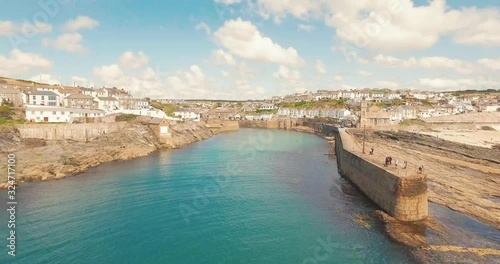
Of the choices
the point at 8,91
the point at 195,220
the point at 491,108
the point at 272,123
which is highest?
the point at 8,91

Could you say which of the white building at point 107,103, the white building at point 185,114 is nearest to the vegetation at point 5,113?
the white building at point 107,103

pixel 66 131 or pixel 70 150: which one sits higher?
pixel 66 131

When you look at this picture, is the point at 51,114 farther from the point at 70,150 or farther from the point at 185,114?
the point at 185,114

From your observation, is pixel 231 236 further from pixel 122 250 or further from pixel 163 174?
pixel 163 174

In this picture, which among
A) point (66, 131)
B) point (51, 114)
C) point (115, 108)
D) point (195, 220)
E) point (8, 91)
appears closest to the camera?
point (195, 220)

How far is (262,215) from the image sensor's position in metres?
24.1

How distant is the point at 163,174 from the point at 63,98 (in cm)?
4955

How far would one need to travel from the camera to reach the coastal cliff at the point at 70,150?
32.4m

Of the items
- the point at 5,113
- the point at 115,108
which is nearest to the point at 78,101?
the point at 115,108

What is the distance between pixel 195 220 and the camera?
22875 mm

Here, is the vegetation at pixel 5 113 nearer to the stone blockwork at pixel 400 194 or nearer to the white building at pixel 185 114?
the stone blockwork at pixel 400 194

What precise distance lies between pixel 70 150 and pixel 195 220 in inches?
1042

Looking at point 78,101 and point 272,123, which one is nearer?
point 78,101

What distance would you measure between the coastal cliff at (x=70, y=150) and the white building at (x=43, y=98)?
17692 mm
